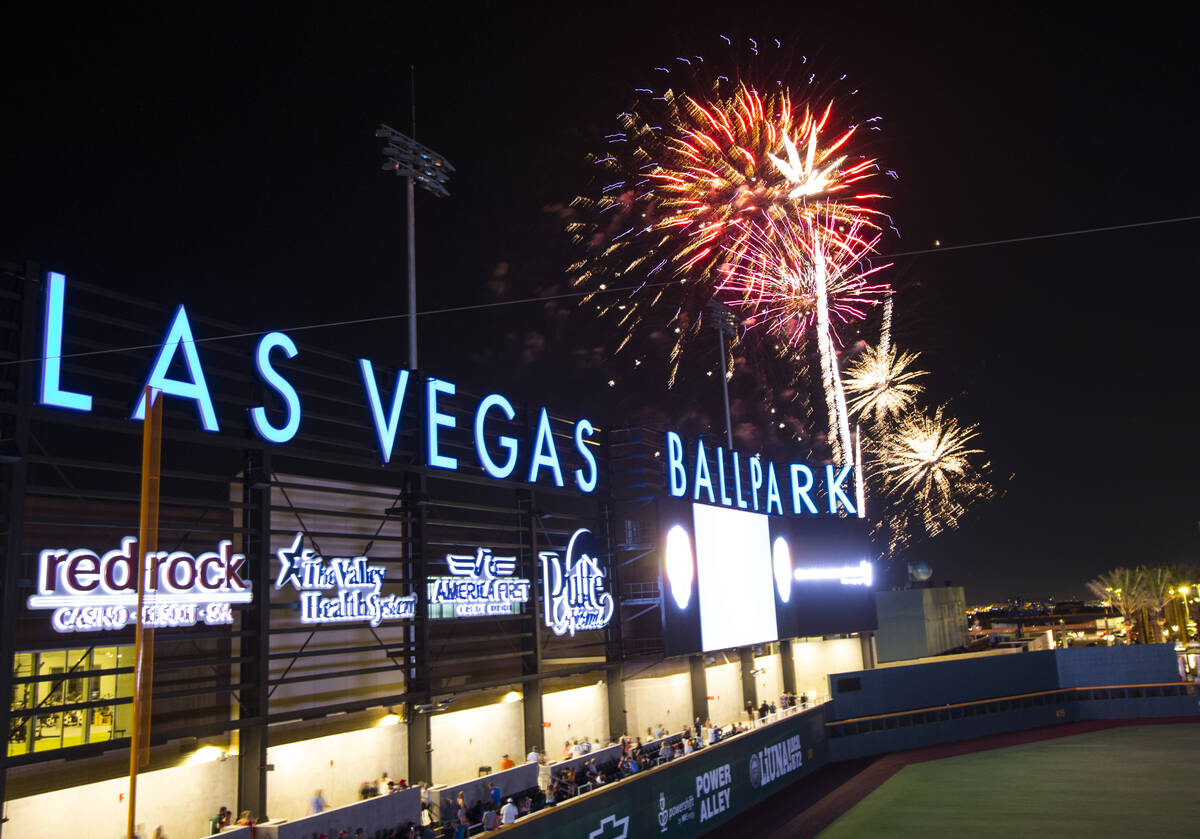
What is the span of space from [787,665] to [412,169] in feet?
91.2

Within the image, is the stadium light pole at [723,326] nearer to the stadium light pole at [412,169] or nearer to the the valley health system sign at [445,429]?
the the valley health system sign at [445,429]

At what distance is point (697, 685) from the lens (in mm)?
33438

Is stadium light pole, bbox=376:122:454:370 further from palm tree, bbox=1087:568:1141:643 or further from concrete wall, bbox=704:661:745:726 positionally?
palm tree, bbox=1087:568:1141:643

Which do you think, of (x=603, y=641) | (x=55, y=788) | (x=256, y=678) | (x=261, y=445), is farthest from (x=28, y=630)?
(x=603, y=641)

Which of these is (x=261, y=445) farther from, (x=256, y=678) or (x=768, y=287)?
(x=768, y=287)

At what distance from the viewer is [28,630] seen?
17047 millimetres

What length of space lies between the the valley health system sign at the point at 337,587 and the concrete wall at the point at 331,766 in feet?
9.24

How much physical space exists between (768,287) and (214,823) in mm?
27067

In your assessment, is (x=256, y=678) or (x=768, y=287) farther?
(x=768, y=287)

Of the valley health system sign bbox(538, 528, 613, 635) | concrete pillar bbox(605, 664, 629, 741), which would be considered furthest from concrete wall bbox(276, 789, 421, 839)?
concrete pillar bbox(605, 664, 629, 741)

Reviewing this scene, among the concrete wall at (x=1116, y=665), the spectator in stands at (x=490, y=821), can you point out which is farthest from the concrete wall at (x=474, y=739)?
the concrete wall at (x=1116, y=665)

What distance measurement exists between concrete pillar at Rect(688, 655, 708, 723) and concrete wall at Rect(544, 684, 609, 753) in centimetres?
485

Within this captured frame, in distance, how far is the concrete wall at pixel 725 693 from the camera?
1412 inches

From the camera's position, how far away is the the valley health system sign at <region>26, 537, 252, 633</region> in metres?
14.3
